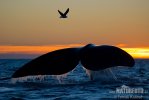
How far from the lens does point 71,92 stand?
12.4 m

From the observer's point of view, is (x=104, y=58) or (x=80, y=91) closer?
(x=104, y=58)

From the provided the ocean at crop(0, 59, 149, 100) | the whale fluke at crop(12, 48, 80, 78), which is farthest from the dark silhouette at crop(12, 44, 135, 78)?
the ocean at crop(0, 59, 149, 100)

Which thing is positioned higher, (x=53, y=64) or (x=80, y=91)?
(x=53, y=64)

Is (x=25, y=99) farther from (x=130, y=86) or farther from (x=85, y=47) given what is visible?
(x=130, y=86)

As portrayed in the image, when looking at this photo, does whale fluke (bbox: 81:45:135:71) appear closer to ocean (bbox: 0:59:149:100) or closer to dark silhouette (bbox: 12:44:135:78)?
dark silhouette (bbox: 12:44:135:78)

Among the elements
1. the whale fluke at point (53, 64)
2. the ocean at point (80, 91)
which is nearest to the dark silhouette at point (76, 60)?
the whale fluke at point (53, 64)

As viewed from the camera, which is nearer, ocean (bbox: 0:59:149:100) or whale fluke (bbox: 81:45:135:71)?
whale fluke (bbox: 81:45:135:71)

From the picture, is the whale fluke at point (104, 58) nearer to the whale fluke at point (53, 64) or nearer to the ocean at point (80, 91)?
the whale fluke at point (53, 64)

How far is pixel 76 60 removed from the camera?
11.0 meters

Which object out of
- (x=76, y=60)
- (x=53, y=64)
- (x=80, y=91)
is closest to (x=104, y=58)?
(x=76, y=60)

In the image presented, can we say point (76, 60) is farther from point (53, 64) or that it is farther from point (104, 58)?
point (104, 58)

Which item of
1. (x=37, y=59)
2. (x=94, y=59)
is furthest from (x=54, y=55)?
(x=94, y=59)

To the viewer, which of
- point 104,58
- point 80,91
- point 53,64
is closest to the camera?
point 104,58

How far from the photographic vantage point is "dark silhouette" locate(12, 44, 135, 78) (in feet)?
34.4
